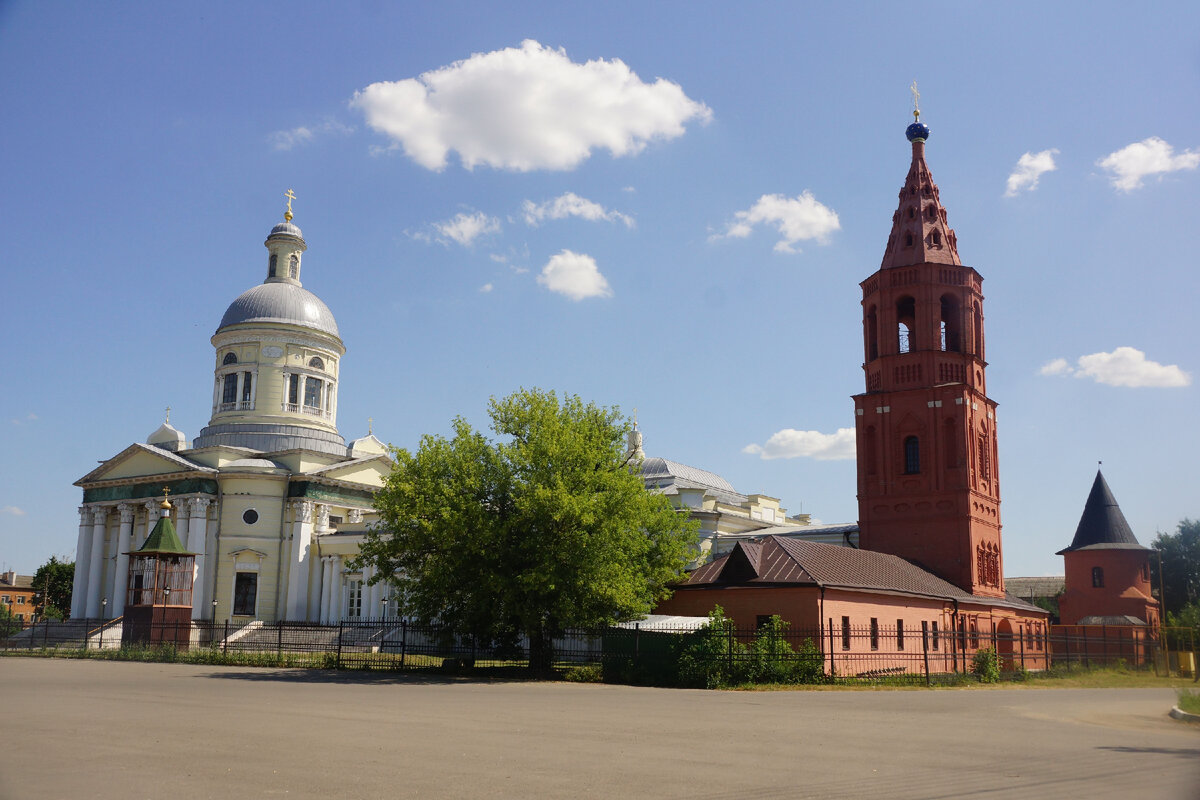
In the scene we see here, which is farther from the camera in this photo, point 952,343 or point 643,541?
point 952,343

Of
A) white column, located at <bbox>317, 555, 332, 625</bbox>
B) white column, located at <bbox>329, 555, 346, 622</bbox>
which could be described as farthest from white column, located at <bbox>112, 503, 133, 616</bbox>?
white column, located at <bbox>329, 555, 346, 622</bbox>

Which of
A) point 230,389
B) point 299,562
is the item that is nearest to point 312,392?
point 230,389

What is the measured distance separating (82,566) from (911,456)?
1821 inches

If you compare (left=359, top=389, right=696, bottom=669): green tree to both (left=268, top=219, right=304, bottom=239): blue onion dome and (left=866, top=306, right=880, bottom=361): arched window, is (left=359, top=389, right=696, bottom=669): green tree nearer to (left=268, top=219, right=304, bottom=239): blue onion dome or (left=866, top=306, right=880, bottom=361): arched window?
(left=866, top=306, right=880, bottom=361): arched window

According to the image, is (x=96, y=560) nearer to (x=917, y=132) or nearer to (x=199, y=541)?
(x=199, y=541)

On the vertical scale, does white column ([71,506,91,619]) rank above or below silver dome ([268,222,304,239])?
below

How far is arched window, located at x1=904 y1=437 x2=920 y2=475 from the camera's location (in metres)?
45.8

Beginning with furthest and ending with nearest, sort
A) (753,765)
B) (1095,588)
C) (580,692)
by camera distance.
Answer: (1095,588) → (580,692) → (753,765)

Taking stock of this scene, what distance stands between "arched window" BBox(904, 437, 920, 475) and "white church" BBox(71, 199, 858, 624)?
688cm

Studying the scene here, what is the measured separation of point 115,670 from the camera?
28.5 m

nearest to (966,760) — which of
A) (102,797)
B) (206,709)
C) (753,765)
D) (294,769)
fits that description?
(753,765)

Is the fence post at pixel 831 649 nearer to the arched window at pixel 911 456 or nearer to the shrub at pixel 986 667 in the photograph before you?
the shrub at pixel 986 667

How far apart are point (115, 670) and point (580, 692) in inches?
566

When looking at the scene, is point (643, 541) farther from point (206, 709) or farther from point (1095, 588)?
point (1095, 588)
